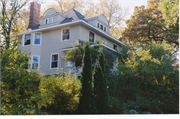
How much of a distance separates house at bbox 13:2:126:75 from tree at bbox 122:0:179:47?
15.3ft

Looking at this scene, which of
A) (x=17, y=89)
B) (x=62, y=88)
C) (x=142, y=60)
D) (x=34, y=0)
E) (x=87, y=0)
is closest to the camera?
(x=17, y=89)

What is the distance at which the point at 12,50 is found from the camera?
4410 millimetres

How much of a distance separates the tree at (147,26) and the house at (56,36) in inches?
183

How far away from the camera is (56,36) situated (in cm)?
1444

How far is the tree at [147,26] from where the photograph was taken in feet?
62.1

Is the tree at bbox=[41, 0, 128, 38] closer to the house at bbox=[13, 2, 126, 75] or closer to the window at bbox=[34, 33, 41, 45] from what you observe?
the house at bbox=[13, 2, 126, 75]

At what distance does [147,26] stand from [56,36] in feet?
32.7

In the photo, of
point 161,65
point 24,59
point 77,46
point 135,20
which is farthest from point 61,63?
point 135,20

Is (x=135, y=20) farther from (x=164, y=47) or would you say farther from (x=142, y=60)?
(x=142, y=60)

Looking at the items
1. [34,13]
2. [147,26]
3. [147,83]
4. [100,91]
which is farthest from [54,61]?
[147,26]

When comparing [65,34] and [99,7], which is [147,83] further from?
[99,7]

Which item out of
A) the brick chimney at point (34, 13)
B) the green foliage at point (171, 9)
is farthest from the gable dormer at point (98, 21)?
the green foliage at point (171, 9)

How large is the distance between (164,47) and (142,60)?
12.1ft

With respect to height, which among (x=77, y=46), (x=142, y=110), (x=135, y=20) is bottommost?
(x=142, y=110)
